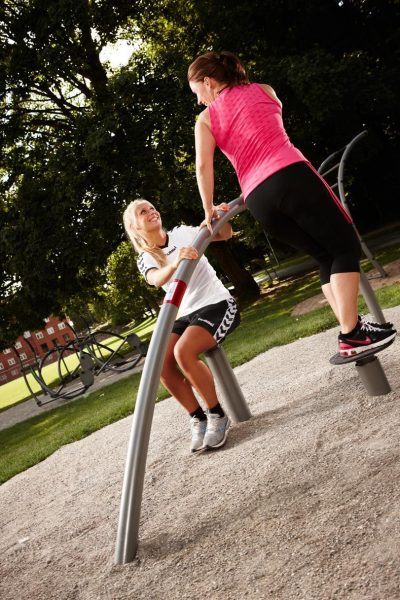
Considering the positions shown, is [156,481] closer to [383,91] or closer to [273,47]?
[383,91]

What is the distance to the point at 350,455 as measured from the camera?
2662 millimetres

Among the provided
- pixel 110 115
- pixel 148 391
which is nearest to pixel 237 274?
pixel 110 115

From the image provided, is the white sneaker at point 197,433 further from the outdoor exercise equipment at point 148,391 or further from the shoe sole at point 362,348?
the shoe sole at point 362,348

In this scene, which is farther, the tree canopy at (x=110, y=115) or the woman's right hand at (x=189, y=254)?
the tree canopy at (x=110, y=115)

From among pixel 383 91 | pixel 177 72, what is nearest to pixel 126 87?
pixel 177 72

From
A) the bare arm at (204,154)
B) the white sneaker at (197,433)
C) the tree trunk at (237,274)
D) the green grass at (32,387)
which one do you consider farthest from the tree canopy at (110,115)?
the bare arm at (204,154)

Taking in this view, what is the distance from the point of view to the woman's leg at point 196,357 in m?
3.62

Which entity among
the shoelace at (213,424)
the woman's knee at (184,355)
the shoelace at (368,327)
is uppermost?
the woman's knee at (184,355)

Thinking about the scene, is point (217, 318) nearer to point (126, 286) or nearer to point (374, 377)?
point (374, 377)

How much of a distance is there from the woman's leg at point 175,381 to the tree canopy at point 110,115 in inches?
404

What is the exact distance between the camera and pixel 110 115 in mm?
13695

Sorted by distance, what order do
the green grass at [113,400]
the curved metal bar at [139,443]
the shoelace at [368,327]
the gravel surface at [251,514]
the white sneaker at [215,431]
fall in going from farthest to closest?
the green grass at [113,400] < the white sneaker at [215,431] < the shoelace at [368,327] < the curved metal bar at [139,443] < the gravel surface at [251,514]

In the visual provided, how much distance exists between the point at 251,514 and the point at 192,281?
71.5 inches

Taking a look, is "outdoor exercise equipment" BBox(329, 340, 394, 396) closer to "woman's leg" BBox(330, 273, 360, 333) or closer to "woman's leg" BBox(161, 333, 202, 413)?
"woman's leg" BBox(330, 273, 360, 333)
